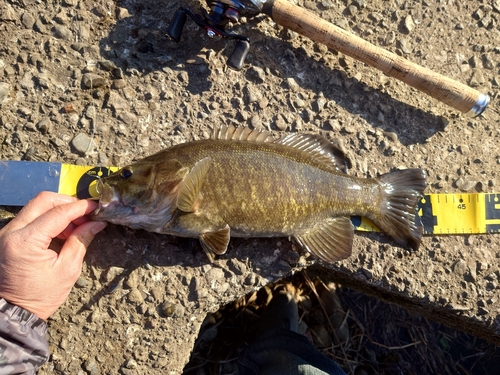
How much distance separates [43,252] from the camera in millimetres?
2611

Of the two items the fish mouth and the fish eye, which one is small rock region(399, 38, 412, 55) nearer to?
the fish eye

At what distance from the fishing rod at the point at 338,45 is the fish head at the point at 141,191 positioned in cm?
112

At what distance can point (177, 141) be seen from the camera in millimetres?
3312

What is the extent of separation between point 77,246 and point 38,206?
15.2 inches

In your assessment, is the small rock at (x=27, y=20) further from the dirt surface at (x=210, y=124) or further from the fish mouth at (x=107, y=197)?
the fish mouth at (x=107, y=197)

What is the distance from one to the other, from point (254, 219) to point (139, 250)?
38.7 inches

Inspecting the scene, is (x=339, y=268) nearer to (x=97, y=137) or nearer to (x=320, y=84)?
(x=320, y=84)

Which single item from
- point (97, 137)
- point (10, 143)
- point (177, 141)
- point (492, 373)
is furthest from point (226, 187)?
point (492, 373)

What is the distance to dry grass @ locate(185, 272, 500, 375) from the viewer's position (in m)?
4.13

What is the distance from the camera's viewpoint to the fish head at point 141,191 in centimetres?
271

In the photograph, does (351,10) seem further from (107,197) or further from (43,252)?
(43,252)

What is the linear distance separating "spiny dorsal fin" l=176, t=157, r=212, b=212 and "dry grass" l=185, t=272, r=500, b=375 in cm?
170

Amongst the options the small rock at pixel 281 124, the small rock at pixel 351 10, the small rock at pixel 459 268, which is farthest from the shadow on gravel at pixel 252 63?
the small rock at pixel 459 268

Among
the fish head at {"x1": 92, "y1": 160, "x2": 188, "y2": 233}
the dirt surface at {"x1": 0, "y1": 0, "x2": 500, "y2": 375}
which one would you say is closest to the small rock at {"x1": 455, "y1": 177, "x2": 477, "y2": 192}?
the dirt surface at {"x1": 0, "y1": 0, "x2": 500, "y2": 375}
